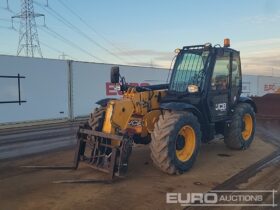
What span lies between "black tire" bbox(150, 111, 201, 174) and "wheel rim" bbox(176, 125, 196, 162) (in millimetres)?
160

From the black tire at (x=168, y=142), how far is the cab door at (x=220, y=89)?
59.7 inches

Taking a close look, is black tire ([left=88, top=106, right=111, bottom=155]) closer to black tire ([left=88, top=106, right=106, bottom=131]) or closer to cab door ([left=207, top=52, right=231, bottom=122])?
black tire ([left=88, top=106, right=106, bottom=131])

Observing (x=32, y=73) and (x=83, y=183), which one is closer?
(x=83, y=183)

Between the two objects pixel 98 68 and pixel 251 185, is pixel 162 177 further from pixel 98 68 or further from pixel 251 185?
pixel 98 68

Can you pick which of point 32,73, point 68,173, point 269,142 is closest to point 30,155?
point 68,173

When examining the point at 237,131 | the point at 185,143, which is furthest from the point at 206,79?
the point at 237,131

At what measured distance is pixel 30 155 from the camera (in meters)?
9.21

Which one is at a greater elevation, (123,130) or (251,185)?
(123,130)

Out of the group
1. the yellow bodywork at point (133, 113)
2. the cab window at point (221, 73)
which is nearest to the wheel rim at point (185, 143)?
the yellow bodywork at point (133, 113)

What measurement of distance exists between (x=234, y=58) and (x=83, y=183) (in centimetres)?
508

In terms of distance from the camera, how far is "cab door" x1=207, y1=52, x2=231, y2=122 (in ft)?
28.1
